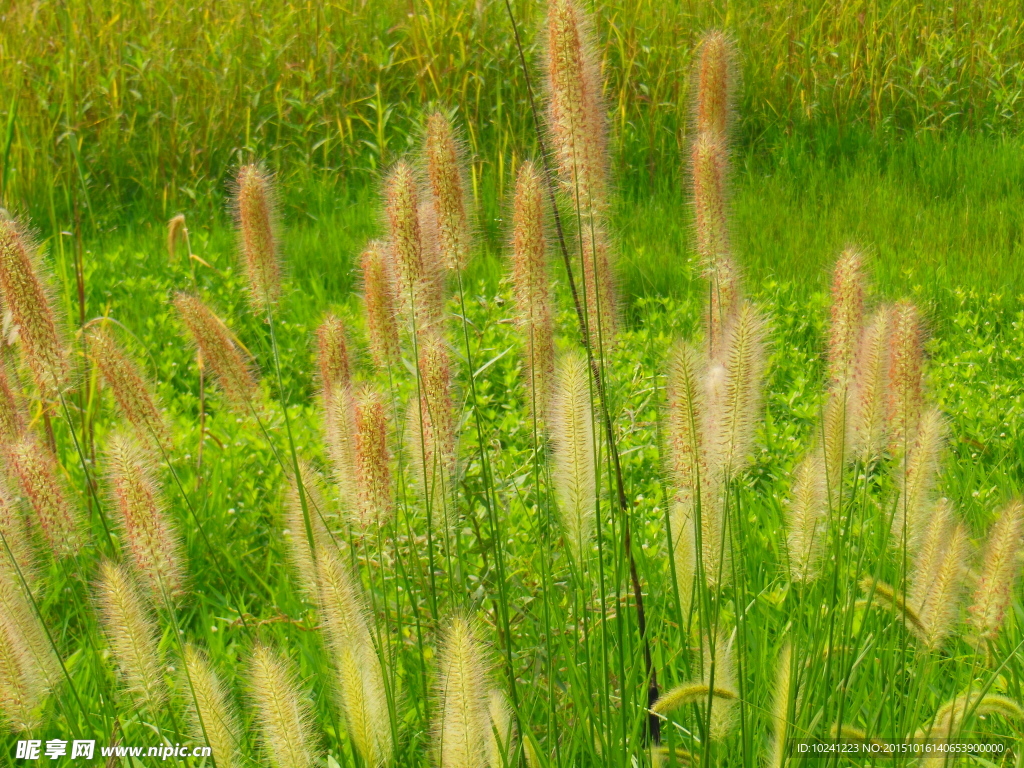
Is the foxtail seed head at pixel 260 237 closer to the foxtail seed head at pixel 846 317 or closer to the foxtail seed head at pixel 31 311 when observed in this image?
the foxtail seed head at pixel 31 311

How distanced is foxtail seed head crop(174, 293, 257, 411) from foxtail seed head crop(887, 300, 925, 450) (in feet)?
3.06

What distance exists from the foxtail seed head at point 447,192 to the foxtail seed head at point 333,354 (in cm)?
20

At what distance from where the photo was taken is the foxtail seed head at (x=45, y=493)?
146 cm

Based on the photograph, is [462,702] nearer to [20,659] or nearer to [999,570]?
[20,659]

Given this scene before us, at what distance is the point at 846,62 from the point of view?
6.07 m

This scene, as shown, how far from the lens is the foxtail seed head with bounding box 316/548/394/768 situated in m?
1.30

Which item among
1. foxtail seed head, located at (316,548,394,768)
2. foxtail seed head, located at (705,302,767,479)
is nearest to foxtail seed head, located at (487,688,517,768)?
foxtail seed head, located at (316,548,394,768)

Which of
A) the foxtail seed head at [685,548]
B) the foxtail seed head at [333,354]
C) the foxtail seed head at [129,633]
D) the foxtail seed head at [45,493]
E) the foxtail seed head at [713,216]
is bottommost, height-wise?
the foxtail seed head at [685,548]

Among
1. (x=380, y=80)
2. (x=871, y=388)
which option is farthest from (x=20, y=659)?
(x=380, y=80)


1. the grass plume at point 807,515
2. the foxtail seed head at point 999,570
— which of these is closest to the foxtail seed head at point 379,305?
the grass plume at point 807,515

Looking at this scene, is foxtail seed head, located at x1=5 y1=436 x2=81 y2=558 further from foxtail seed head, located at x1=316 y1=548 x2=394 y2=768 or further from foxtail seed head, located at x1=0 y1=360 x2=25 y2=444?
foxtail seed head, located at x1=316 y1=548 x2=394 y2=768

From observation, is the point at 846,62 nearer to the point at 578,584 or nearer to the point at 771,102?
the point at 771,102

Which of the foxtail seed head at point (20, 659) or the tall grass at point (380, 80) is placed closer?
the foxtail seed head at point (20, 659)

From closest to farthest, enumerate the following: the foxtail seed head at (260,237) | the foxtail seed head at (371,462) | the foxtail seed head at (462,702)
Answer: the foxtail seed head at (462,702)
the foxtail seed head at (371,462)
the foxtail seed head at (260,237)
